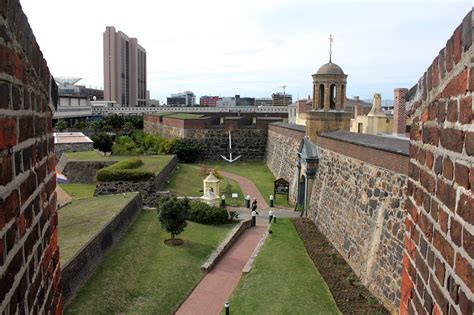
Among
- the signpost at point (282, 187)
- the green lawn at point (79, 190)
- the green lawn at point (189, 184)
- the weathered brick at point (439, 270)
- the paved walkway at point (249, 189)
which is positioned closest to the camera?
the weathered brick at point (439, 270)

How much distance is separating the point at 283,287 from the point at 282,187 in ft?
35.8

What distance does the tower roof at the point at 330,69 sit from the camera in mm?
19938

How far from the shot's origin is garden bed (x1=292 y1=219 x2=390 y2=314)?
1022 centimetres

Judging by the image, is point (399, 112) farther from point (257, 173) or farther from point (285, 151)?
point (257, 173)

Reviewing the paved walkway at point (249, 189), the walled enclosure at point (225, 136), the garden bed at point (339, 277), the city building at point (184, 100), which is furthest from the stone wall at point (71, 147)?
the city building at point (184, 100)

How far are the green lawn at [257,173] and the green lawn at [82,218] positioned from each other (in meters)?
8.04

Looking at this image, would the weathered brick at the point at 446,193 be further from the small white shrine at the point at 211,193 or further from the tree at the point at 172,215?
the small white shrine at the point at 211,193

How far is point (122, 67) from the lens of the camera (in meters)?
89.8

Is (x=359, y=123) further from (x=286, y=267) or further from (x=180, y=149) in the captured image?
(x=286, y=267)

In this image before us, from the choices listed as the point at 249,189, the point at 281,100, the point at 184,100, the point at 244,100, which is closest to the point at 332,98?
the point at 249,189

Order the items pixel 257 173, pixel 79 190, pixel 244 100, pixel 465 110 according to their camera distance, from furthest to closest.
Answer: pixel 244 100, pixel 257 173, pixel 79 190, pixel 465 110

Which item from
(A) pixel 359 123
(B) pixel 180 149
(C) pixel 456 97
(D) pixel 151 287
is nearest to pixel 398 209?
(D) pixel 151 287

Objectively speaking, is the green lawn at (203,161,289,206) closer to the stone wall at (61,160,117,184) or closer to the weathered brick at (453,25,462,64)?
the stone wall at (61,160,117,184)

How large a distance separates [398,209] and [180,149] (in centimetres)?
2455
